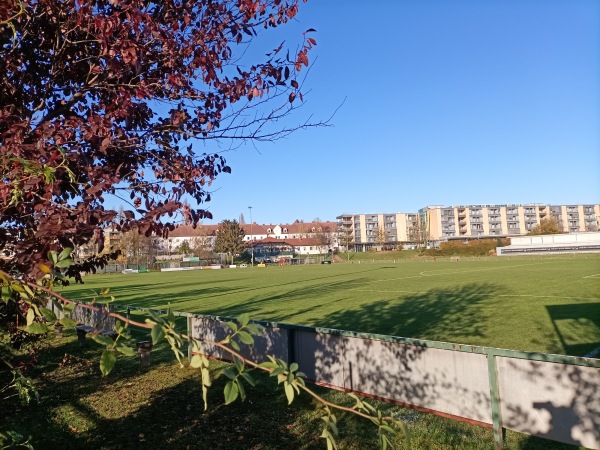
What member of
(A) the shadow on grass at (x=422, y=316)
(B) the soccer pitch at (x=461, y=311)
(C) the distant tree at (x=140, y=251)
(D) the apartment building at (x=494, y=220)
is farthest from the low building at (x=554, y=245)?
(C) the distant tree at (x=140, y=251)

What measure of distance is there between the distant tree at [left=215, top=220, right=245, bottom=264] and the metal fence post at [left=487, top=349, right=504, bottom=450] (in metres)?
101

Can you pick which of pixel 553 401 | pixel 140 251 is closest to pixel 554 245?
pixel 553 401

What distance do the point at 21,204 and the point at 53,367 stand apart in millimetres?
8246

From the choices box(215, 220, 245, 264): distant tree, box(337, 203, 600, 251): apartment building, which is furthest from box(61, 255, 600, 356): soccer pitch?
box(337, 203, 600, 251): apartment building

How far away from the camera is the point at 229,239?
104938 millimetres

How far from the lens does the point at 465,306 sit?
1727 cm

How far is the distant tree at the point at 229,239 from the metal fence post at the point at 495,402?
101 m

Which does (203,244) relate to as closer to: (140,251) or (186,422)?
(140,251)

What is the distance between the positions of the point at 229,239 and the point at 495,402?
101700 mm

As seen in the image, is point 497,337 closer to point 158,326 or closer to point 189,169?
point 189,169

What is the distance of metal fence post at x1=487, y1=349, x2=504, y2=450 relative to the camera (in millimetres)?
5047

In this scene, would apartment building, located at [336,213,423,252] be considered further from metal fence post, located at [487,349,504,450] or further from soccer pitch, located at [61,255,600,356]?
metal fence post, located at [487,349,504,450]

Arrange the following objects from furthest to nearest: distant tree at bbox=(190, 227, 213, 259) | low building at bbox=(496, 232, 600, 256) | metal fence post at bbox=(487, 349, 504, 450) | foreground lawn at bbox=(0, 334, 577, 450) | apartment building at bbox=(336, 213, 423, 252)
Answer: apartment building at bbox=(336, 213, 423, 252) → distant tree at bbox=(190, 227, 213, 259) → low building at bbox=(496, 232, 600, 256) → foreground lawn at bbox=(0, 334, 577, 450) → metal fence post at bbox=(487, 349, 504, 450)

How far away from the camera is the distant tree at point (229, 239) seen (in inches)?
4131
